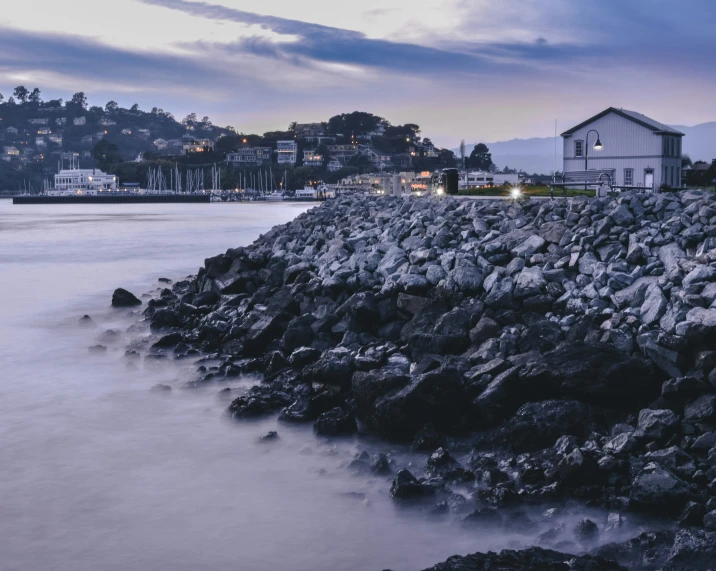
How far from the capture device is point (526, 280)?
14781 mm

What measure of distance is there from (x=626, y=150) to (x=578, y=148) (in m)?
2.35

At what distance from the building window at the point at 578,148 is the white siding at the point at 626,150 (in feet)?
0.47

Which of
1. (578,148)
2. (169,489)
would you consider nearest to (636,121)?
(578,148)

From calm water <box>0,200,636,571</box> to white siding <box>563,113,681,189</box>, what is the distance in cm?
2726

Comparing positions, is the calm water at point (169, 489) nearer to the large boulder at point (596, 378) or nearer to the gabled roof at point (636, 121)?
the large boulder at point (596, 378)

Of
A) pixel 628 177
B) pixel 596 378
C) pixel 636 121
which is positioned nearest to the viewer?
pixel 596 378

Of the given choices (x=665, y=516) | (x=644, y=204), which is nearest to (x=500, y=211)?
(x=644, y=204)

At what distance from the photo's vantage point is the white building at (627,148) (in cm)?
3722

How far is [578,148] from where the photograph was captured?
129 ft

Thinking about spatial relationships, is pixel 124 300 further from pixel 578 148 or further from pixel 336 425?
pixel 578 148

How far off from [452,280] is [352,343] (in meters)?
2.40

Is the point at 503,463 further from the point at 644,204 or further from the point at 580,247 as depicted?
the point at 644,204

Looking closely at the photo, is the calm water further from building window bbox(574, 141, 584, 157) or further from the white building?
building window bbox(574, 141, 584, 157)

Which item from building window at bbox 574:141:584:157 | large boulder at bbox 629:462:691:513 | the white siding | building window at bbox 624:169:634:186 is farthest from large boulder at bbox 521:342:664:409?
building window at bbox 574:141:584:157
